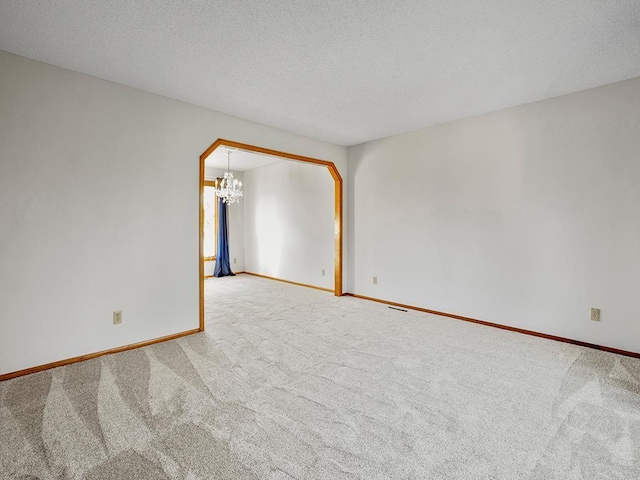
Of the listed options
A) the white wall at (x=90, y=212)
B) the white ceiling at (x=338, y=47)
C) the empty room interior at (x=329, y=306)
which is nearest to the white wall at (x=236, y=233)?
the empty room interior at (x=329, y=306)

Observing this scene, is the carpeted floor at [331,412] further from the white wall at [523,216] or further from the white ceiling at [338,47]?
the white ceiling at [338,47]

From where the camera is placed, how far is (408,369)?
263cm

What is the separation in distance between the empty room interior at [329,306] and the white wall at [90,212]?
18 millimetres

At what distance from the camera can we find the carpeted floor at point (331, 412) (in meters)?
1.57

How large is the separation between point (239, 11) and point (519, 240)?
347cm

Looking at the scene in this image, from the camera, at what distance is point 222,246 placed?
734cm

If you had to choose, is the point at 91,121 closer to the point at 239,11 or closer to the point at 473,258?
the point at 239,11

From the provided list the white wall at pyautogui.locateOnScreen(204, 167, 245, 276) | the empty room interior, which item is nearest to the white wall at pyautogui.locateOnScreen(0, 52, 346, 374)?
the empty room interior

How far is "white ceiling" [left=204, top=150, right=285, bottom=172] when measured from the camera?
5.92 metres

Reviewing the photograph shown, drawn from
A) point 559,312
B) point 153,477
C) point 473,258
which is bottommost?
point 153,477

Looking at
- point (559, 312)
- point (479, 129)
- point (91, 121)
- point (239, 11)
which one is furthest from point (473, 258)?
point (91, 121)

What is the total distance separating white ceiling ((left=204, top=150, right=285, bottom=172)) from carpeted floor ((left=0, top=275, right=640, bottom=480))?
3736 millimetres

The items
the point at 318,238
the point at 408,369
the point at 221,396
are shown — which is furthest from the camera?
the point at 318,238

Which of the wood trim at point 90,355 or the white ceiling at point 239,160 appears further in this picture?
the white ceiling at point 239,160
